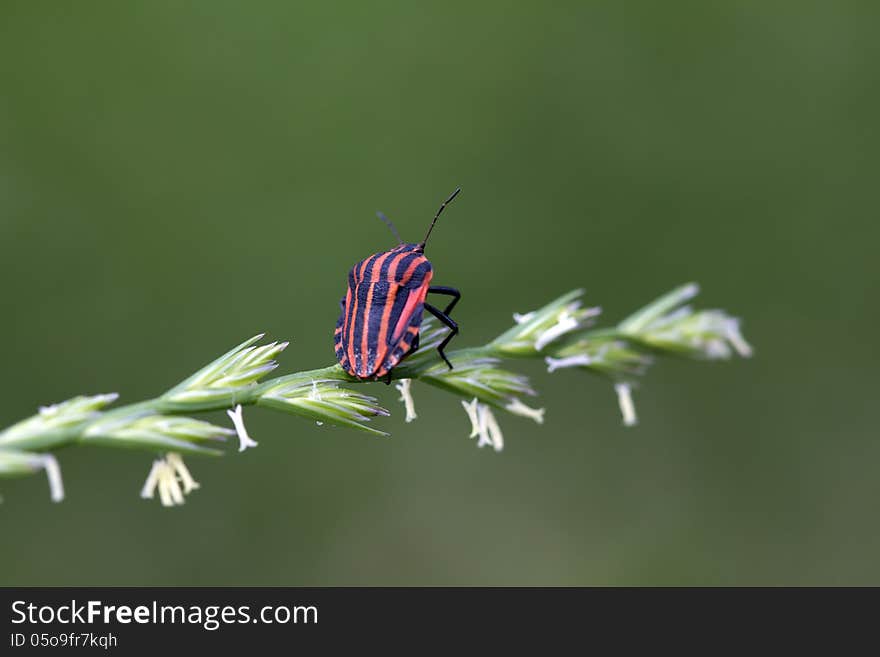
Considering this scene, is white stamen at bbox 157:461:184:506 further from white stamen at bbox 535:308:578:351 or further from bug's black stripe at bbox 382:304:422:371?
white stamen at bbox 535:308:578:351

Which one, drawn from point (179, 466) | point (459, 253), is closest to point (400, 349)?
point (179, 466)

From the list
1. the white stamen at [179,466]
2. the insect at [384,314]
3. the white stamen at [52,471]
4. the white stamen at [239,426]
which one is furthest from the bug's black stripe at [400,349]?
the white stamen at [52,471]

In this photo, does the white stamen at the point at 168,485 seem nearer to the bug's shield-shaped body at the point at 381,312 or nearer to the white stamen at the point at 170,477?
the white stamen at the point at 170,477

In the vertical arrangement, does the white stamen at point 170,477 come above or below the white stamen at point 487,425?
below

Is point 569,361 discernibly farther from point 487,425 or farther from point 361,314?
point 361,314

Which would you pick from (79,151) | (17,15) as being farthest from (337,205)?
(17,15)
